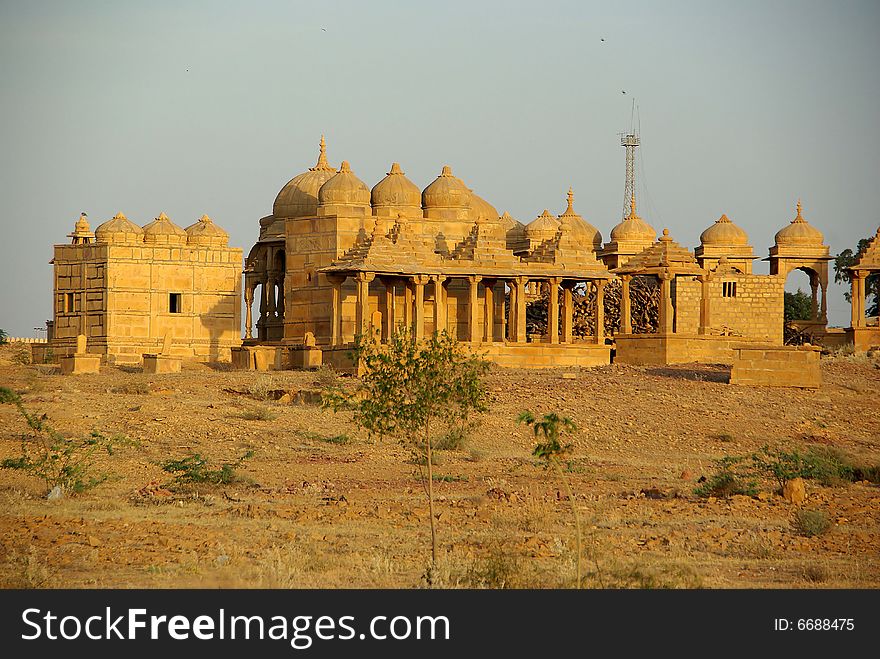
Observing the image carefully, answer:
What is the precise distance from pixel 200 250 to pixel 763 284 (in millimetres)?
18937

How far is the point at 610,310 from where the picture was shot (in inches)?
2288

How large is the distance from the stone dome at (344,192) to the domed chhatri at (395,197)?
45 cm

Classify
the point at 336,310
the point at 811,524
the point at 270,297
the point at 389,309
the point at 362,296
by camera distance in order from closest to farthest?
the point at 811,524, the point at 362,296, the point at 336,310, the point at 389,309, the point at 270,297

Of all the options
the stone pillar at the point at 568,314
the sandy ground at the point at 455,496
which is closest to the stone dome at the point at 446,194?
the stone pillar at the point at 568,314

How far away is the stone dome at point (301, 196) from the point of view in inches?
1810

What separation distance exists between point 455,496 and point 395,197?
21.1m

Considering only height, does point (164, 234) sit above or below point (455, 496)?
above

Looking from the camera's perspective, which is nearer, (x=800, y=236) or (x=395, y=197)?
(x=395, y=197)

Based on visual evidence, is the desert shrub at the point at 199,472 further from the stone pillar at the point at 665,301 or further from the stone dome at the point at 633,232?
the stone dome at the point at 633,232

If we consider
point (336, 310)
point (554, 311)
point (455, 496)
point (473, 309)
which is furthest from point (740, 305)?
point (455, 496)

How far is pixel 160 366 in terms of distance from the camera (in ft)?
130

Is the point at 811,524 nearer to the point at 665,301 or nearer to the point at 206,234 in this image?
the point at 665,301
